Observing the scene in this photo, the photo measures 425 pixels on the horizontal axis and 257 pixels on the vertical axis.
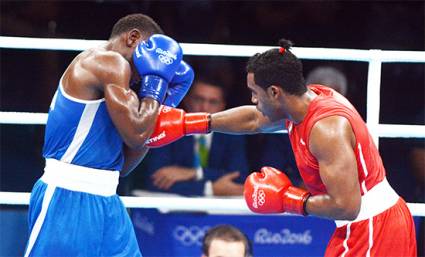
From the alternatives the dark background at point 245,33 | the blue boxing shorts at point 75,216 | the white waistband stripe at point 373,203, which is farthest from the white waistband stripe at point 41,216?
the dark background at point 245,33

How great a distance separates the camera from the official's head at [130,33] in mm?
3041

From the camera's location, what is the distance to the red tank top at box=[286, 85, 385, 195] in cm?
290

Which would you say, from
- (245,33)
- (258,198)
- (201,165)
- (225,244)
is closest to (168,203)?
(225,244)

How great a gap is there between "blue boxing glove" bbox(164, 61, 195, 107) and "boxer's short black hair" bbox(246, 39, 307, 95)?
333 mm

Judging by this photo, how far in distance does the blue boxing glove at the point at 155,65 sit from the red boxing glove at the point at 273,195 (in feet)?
1.53

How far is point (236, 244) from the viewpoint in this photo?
11.2 ft

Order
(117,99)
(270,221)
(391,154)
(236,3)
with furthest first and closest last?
(236,3) < (391,154) < (270,221) < (117,99)

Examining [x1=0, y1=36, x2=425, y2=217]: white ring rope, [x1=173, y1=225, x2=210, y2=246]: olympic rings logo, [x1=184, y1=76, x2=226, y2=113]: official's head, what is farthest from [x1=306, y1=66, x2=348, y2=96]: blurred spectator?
[x1=0, y1=36, x2=425, y2=217]: white ring rope

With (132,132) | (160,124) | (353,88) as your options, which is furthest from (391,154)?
(132,132)

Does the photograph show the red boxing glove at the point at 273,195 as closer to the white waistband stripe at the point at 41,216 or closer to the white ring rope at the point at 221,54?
the white ring rope at the point at 221,54

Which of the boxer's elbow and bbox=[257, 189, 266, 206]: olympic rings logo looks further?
bbox=[257, 189, 266, 206]: olympic rings logo

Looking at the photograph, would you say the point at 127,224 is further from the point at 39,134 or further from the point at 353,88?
the point at 353,88

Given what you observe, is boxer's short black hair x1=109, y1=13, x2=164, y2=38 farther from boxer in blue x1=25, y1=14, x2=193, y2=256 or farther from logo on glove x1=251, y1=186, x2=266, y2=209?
logo on glove x1=251, y1=186, x2=266, y2=209

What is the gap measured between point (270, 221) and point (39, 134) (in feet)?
4.28
